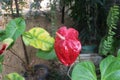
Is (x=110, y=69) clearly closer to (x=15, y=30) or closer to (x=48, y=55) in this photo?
(x=48, y=55)

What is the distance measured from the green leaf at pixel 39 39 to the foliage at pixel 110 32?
1.83 feet

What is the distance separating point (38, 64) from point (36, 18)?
71 centimetres

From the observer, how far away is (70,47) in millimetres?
1650

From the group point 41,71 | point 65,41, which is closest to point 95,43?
point 41,71

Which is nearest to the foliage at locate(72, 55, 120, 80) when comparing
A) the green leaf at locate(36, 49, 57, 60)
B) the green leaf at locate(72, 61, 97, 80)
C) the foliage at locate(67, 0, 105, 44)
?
the green leaf at locate(72, 61, 97, 80)

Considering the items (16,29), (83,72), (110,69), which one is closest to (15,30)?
(16,29)

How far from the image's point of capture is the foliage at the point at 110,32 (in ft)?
7.13

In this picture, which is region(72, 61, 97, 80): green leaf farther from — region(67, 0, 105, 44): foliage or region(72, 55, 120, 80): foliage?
region(67, 0, 105, 44): foliage

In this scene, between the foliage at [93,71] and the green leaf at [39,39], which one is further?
the green leaf at [39,39]

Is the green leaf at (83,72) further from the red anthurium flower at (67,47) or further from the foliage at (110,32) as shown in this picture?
the foliage at (110,32)

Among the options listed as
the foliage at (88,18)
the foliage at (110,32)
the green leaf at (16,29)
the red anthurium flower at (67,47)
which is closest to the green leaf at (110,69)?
the red anthurium flower at (67,47)

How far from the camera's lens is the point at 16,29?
195cm

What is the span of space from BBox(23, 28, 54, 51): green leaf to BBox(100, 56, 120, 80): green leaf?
0.39 meters

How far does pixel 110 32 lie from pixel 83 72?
646 millimetres
